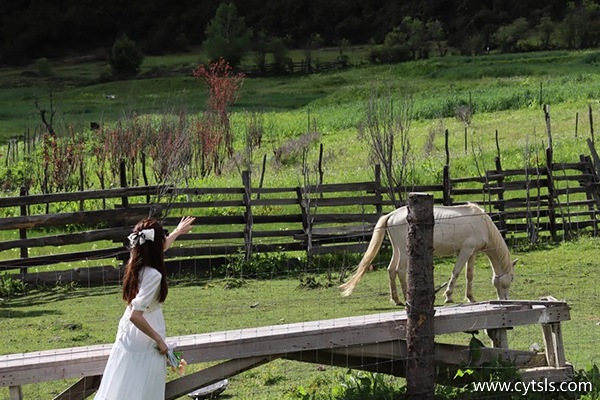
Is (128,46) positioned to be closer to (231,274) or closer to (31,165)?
(31,165)

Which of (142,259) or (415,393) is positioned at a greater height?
(142,259)

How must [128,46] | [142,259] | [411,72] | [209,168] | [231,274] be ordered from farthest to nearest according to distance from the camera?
[128,46], [411,72], [209,168], [231,274], [142,259]

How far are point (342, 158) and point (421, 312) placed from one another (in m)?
26.6

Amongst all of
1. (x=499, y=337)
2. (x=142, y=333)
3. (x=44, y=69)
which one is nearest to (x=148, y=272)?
(x=142, y=333)

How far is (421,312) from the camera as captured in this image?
8.41 metres

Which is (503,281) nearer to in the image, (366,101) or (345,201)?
(345,201)

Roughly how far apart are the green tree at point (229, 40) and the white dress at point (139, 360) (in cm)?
7611

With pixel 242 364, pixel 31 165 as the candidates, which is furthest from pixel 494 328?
pixel 31 165

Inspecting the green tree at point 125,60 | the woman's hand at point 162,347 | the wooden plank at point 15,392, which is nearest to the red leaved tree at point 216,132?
the wooden plank at point 15,392

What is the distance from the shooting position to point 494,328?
8812 millimetres

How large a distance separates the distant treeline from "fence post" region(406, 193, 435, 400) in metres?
95.2

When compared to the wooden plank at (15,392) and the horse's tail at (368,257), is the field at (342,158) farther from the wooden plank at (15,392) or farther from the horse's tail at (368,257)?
the wooden plank at (15,392)

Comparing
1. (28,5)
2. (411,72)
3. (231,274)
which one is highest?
(28,5)

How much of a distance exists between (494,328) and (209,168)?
1056 inches
